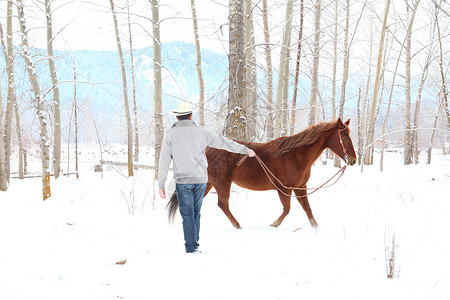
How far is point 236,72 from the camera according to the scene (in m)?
5.92

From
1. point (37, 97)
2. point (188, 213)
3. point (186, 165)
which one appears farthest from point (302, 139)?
point (37, 97)

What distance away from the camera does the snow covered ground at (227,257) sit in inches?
91.4

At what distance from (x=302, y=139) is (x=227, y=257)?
2.17 m

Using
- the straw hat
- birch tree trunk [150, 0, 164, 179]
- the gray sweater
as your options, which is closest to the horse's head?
the gray sweater

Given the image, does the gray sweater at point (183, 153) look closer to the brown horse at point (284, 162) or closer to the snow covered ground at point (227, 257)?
the snow covered ground at point (227, 257)

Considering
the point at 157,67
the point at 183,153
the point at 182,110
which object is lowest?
the point at 183,153

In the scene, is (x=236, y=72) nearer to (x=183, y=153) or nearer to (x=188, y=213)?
(x=183, y=153)

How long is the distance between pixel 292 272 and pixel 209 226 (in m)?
2.21

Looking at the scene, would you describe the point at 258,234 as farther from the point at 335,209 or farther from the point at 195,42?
the point at 195,42

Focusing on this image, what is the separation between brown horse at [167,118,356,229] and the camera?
4340 mm

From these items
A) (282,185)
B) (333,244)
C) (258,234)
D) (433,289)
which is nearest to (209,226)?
(258,234)

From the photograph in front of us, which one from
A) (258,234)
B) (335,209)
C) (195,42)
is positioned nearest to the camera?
(258,234)

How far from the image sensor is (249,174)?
472 cm

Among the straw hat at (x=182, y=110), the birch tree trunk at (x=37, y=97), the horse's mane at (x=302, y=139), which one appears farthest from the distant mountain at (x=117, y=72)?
the straw hat at (x=182, y=110)
